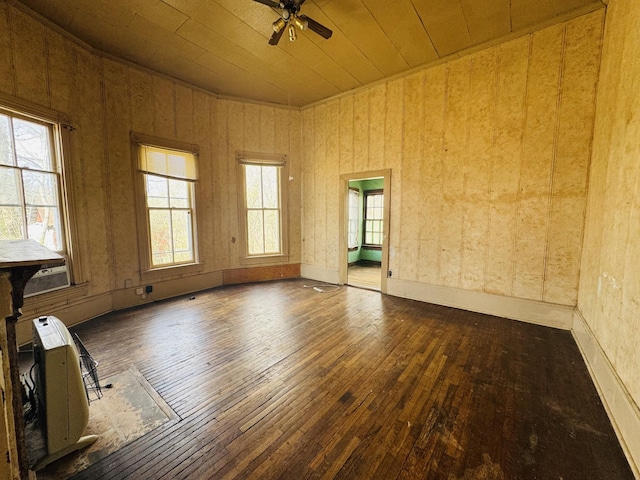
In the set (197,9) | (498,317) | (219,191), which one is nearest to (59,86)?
(197,9)

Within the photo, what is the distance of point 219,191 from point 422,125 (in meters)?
3.75

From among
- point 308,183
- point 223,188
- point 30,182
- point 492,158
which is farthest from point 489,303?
point 30,182

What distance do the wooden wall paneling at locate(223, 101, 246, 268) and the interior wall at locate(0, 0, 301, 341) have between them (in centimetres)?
2

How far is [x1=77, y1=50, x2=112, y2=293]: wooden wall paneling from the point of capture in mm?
3305

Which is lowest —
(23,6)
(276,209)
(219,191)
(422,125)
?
(276,209)

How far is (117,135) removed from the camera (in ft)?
12.0

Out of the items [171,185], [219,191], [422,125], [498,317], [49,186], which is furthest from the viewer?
[219,191]

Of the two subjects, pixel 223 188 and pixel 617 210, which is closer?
pixel 617 210

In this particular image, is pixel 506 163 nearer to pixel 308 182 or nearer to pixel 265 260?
pixel 308 182

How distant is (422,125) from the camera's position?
3953 mm

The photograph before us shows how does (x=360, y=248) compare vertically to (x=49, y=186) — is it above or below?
below

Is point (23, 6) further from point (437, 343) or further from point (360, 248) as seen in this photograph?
point (360, 248)

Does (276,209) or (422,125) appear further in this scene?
(276,209)

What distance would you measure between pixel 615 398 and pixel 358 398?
5.73ft
